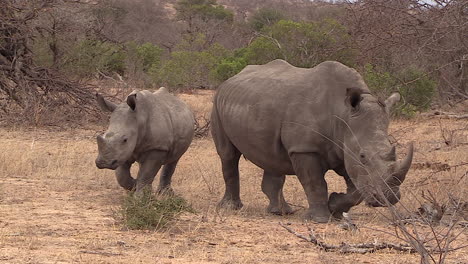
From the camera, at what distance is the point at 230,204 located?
29.1 feet

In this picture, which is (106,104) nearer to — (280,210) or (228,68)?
(280,210)

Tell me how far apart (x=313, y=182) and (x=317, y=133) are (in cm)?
47

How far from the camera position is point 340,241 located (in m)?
6.51

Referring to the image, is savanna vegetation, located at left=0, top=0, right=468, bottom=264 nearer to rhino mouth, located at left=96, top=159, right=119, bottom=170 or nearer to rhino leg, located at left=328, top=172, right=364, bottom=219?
rhino leg, located at left=328, top=172, right=364, bottom=219

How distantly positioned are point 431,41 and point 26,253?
485 cm

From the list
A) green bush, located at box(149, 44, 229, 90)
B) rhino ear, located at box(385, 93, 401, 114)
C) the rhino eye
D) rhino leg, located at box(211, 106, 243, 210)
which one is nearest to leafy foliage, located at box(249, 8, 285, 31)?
green bush, located at box(149, 44, 229, 90)

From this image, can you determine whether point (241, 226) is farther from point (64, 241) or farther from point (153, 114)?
point (153, 114)

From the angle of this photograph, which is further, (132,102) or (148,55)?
(148,55)

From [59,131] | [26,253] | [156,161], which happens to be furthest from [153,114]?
[59,131]

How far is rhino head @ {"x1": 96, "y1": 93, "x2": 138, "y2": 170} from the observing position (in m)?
8.54

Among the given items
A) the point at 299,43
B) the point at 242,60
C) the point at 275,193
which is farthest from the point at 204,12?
the point at 275,193

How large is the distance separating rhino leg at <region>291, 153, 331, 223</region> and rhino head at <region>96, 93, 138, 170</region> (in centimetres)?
184

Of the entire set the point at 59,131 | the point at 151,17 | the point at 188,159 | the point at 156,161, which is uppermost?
the point at 156,161

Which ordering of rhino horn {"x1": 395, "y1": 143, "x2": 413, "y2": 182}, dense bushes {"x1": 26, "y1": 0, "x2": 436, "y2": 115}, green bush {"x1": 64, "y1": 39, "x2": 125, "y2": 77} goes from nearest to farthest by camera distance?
rhino horn {"x1": 395, "y1": 143, "x2": 413, "y2": 182} → dense bushes {"x1": 26, "y1": 0, "x2": 436, "y2": 115} → green bush {"x1": 64, "y1": 39, "x2": 125, "y2": 77}
